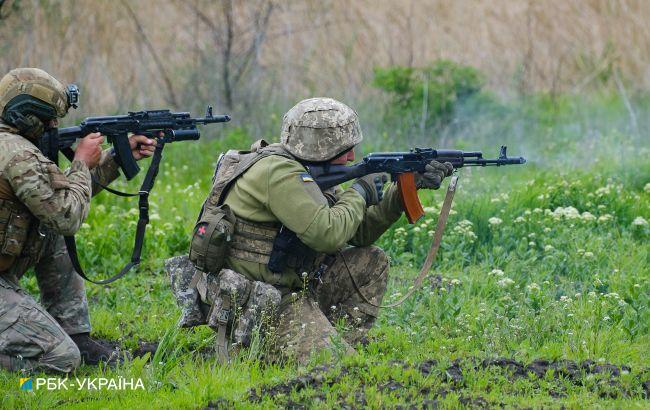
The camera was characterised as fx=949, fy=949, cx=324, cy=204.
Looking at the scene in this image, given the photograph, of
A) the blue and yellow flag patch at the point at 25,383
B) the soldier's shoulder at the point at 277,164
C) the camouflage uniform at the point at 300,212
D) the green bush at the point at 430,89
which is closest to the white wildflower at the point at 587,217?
the camouflage uniform at the point at 300,212

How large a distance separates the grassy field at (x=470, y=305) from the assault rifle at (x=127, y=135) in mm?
810

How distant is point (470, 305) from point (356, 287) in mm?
1013

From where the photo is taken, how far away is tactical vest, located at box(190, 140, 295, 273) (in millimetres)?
5195

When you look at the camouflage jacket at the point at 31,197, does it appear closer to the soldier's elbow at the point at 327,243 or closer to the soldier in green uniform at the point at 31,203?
the soldier in green uniform at the point at 31,203

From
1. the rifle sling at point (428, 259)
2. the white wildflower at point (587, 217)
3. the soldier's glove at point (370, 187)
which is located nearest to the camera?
the soldier's glove at point (370, 187)

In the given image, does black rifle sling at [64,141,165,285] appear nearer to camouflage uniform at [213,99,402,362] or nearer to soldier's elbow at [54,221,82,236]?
soldier's elbow at [54,221,82,236]

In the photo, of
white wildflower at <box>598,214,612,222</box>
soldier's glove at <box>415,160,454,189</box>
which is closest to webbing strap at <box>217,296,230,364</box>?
soldier's glove at <box>415,160,454,189</box>

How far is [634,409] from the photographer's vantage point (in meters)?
4.50

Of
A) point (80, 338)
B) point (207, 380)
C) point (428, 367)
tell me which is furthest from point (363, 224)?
point (80, 338)

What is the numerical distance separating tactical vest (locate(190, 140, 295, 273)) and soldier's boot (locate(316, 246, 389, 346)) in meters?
0.60

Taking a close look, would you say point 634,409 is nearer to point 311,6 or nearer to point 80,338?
point 80,338

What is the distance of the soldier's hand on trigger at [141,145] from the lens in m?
5.84

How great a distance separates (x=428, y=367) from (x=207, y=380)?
3.78 feet

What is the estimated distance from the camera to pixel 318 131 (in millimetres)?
5309
